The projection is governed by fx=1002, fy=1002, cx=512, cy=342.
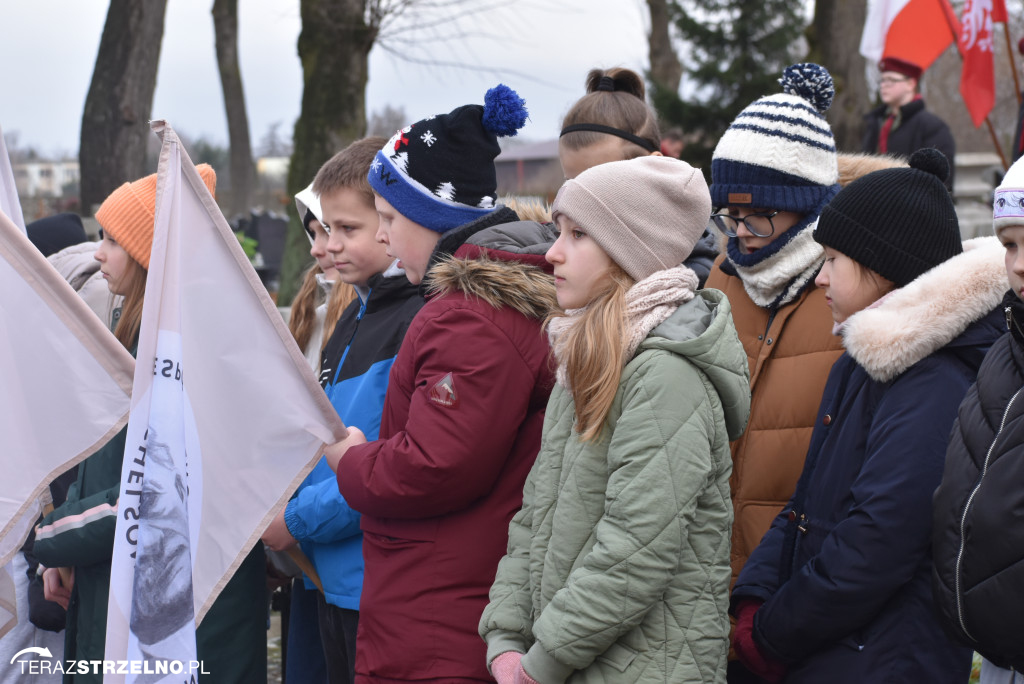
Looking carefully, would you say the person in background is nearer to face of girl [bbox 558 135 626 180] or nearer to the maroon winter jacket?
face of girl [bbox 558 135 626 180]

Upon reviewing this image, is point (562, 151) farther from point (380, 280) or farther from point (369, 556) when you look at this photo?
point (369, 556)

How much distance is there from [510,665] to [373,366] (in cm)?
108

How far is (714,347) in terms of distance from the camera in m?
2.16

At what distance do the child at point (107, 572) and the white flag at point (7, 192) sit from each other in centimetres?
30

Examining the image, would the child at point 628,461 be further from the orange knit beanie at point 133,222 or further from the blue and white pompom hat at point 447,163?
the orange knit beanie at point 133,222

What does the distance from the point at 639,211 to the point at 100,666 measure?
218cm

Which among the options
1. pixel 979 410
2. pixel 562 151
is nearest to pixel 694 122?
pixel 562 151

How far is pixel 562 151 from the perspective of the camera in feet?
12.9

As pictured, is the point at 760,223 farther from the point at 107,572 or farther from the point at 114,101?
the point at 114,101

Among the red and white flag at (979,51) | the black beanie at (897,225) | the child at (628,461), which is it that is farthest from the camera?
the red and white flag at (979,51)

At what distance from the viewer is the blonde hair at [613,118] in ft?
12.6

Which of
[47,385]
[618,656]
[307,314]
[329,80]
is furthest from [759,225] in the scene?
[329,80]

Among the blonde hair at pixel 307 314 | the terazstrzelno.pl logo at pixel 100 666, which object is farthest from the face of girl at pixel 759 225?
the terazstrzelno.pl logo at pixel 100 666

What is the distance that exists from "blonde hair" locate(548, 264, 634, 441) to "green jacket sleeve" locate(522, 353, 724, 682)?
0.18 feet
